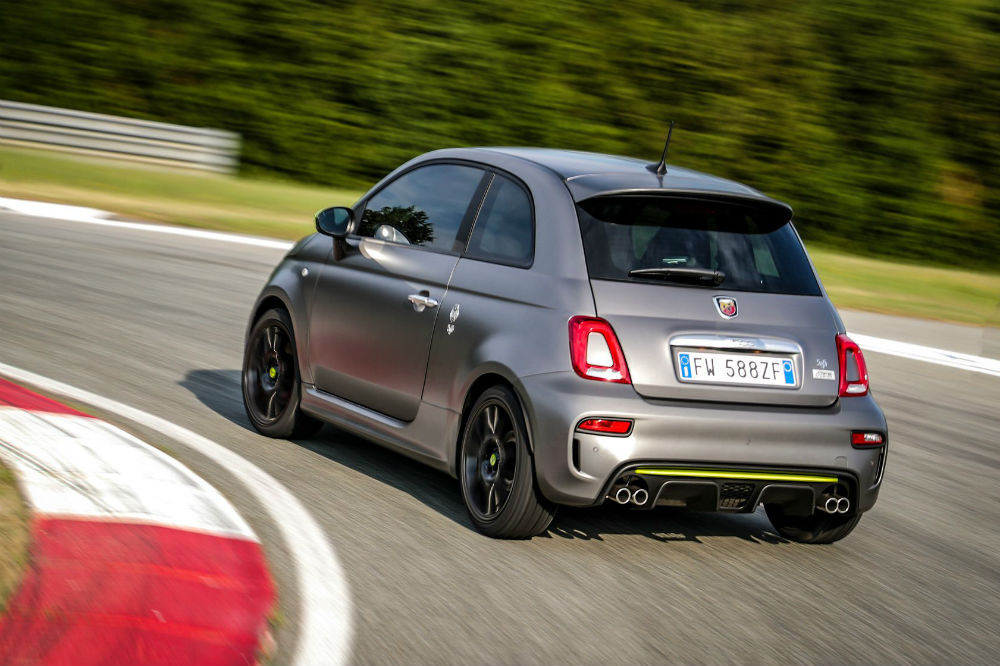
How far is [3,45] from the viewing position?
24.2m

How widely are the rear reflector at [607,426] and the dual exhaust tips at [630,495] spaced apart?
25 cm

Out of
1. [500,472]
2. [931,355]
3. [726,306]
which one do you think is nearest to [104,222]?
[931,355]

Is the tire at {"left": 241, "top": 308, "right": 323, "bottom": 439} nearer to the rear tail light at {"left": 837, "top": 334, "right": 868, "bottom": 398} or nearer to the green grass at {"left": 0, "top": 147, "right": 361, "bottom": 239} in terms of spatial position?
the rear tail light at {"left": 837, "top": 334, "right": 868, "bottom": 398}

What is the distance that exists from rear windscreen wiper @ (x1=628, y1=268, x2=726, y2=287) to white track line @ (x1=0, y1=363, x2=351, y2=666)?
1703 mm

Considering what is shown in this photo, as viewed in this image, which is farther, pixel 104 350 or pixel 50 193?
pixel 50 193

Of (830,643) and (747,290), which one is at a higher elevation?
(747,290)

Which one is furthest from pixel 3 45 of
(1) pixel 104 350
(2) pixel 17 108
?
(1) pixel 104 350

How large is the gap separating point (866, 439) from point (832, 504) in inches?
12.2

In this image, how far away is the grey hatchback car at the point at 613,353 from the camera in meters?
5.44

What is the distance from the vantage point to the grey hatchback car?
5.44m

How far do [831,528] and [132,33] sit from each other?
821 inches

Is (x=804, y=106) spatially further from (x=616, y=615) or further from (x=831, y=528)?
(x=616, y=615)

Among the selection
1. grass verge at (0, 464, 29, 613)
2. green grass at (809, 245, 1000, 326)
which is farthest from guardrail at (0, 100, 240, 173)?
grass verge at (0, 464, 29, 613)

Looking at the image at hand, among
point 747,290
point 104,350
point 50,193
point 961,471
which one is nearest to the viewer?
point 747,290
